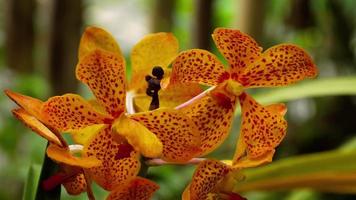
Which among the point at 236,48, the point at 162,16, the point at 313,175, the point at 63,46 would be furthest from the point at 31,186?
the point at 162,16

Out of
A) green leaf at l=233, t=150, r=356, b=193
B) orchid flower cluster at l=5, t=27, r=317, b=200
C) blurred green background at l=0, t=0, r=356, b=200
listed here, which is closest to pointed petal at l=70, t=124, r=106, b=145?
orchid flower cluster at l=5, t=27, r=317, b=200

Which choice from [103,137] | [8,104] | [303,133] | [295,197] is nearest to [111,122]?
[103,137]

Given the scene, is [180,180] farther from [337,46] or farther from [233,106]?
[233,106]

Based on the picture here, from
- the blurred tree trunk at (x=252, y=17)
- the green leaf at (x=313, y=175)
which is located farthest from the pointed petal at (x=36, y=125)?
the blurred tree trunk at (x=252, y=17)

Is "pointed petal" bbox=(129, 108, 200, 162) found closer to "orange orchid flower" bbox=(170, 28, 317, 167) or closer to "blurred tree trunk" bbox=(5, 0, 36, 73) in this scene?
"orange orchid flower" bbox=(170, 28, 317, 167)

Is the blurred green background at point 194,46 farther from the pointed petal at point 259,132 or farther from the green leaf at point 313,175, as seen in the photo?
the pointed petal at point 259,132

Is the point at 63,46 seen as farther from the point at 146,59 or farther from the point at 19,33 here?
the point at 146,59

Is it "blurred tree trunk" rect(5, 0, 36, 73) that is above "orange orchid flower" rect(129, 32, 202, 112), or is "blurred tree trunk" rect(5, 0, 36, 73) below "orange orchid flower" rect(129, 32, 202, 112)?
below
